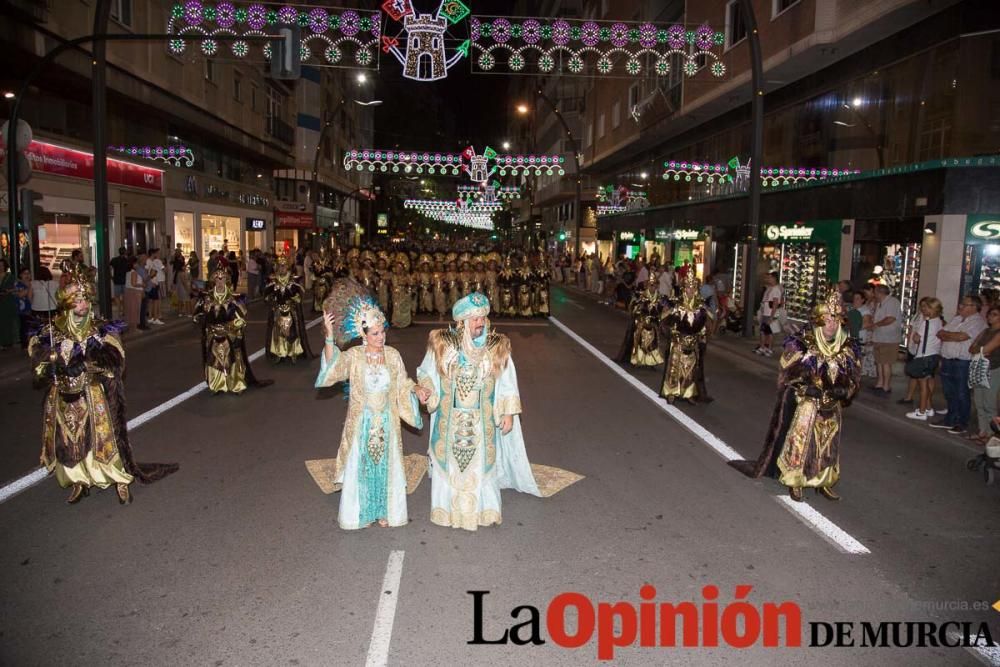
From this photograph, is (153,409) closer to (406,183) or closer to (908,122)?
(908,122)

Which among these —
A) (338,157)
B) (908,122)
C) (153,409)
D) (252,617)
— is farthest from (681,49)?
(338,157)

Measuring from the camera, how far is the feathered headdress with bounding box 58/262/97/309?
5812 millimetres

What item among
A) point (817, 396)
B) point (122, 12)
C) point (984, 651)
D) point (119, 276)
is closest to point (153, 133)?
point (122, 12)

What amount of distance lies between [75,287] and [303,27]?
13.5 metres

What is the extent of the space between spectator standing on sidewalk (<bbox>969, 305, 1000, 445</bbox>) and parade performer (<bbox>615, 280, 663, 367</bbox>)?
490 cm

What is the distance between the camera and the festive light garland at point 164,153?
22741 millimetres

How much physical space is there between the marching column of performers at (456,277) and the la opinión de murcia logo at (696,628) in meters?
15.3

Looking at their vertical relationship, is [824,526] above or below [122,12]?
below

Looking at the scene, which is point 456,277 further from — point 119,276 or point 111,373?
point 111,373

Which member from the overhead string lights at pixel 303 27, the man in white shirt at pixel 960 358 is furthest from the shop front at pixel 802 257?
the overhead string lights at pixel 303 27

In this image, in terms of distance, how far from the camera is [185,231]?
28484 mm

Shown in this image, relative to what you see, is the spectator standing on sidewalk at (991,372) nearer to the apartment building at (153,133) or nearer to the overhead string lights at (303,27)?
the overhead string lights at (303,27)

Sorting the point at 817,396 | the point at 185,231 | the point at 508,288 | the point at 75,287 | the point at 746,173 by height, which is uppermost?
the point at 746,173

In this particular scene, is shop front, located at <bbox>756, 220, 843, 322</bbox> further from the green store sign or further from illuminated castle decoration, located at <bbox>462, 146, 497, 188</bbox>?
illuminated castle decoration, located at <bbox>462, 146, 497, 188</bbox>
